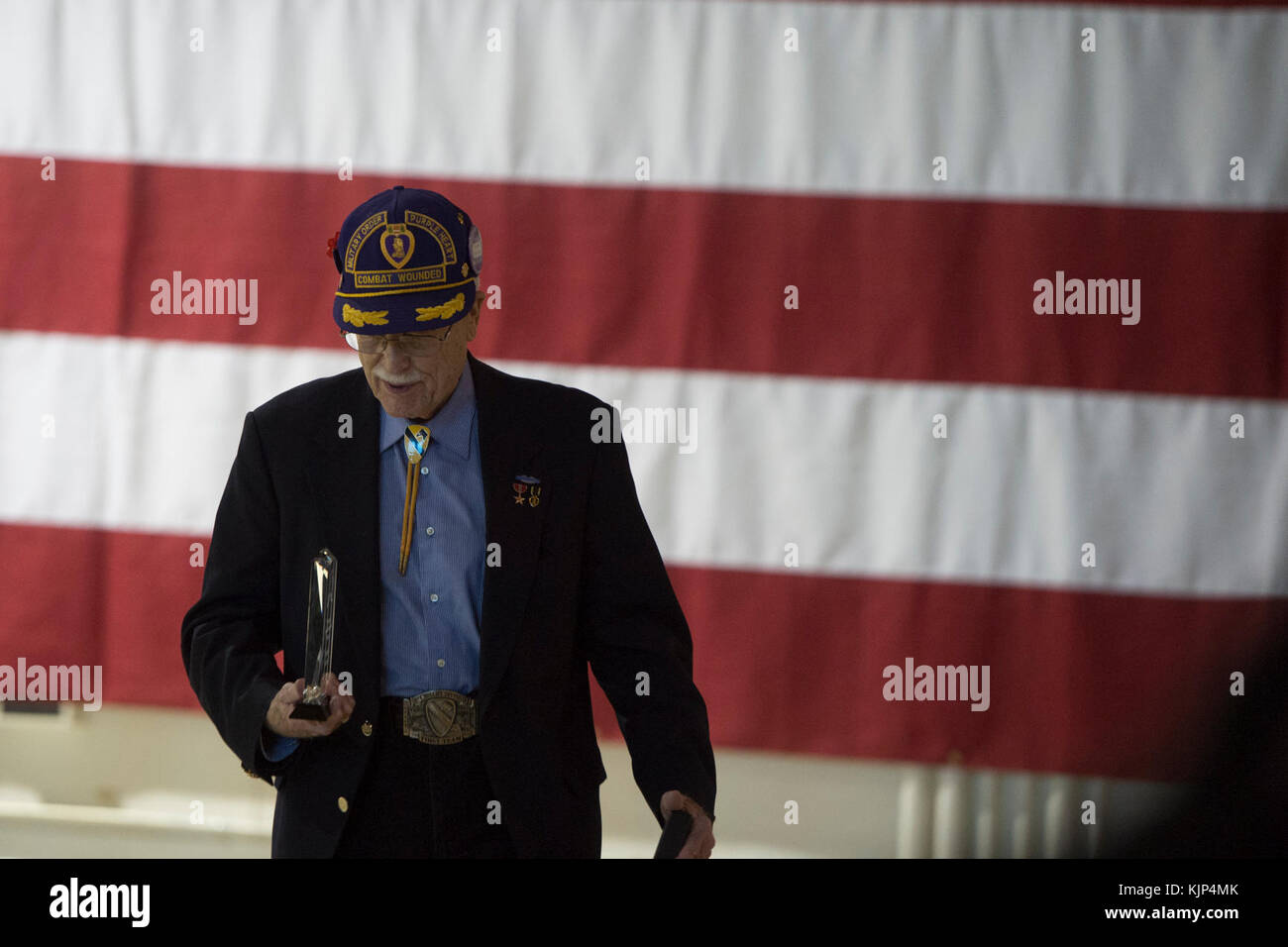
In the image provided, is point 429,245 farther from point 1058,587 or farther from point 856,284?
point 1058,587

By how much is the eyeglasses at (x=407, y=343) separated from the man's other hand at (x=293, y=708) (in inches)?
12.4

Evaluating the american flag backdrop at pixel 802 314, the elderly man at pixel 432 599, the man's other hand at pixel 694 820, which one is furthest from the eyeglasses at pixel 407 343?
→ the american flag backdrop at pixel 802 314

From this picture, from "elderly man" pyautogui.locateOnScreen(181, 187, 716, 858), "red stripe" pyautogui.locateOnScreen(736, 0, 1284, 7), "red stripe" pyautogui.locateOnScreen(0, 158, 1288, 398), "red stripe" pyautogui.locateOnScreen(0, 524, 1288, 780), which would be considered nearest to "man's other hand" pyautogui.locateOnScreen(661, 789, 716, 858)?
"elderly man" pyautogui.locateOnScreen(181, 187, 716, 858)

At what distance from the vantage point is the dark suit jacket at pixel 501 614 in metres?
1.03

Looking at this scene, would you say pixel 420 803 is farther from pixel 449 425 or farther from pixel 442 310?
pixel 442 310

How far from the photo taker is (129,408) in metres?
1.68

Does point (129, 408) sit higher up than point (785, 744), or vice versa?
point (129, 408)

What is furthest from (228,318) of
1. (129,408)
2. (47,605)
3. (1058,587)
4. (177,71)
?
(1058,587)

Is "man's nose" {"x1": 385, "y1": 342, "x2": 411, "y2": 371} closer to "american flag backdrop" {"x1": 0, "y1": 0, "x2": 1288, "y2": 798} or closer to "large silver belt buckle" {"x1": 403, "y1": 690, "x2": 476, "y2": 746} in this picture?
"large silver belt buckle" {"x1": 403, "y1": 690, "x2": 476, "y2": 746}

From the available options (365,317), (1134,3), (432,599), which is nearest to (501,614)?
(432,599)

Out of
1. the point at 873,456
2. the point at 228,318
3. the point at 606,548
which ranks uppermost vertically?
the point at 228,318

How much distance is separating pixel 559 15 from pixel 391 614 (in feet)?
3.43

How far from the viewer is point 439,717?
3.37 feet

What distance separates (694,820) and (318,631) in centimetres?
40
